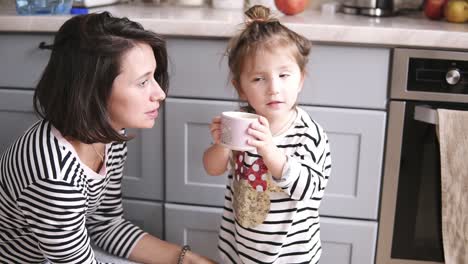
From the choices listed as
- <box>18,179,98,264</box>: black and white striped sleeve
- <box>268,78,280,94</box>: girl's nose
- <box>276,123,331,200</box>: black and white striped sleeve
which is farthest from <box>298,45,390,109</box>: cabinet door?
<box>18,179,98,264</box>: black and white striped sleeve

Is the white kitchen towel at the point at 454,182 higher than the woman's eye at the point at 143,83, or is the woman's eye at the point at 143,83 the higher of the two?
the woman's eye at the point at 143,83

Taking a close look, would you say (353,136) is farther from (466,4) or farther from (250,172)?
(466,4)

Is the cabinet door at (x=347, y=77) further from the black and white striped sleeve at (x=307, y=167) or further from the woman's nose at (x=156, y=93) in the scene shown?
the woman's nose at (x=156, y=93)

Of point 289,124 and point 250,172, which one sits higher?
point 289,124

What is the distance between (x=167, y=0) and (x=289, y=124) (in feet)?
3.51

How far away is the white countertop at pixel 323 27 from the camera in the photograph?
1.65 m

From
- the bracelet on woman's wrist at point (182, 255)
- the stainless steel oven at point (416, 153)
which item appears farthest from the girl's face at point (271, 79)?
the bracelet on woman's wrist at point (182, 255)

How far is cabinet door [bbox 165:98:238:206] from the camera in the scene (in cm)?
182

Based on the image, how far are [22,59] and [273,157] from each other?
0.92 metres

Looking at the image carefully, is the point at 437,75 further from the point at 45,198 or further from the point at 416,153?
the point at 45,198

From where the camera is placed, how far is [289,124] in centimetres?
148

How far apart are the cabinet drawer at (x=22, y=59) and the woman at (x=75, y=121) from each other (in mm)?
410

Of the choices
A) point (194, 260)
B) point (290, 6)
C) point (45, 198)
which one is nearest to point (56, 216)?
point (45, 198)

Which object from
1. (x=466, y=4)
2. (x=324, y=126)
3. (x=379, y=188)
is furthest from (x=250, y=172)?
(x=466, y=4)
